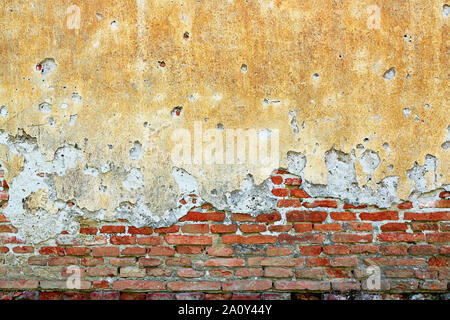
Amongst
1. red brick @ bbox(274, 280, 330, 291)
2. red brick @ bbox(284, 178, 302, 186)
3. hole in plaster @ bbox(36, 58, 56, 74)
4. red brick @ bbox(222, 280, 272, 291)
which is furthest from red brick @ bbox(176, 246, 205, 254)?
hole in plaster @ bbox(36, 58, 56, 74)

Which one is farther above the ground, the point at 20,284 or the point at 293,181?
the point at 293,181

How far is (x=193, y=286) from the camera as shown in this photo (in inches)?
91.2

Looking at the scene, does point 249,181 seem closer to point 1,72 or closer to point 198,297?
point 198,297

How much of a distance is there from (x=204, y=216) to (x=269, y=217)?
399 mm

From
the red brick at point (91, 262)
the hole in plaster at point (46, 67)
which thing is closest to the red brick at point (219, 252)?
the red brick at point (91, 262)

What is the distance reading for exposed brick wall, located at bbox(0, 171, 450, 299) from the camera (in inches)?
90.9

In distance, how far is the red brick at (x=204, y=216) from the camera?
231cm

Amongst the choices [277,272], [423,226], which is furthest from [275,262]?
[423,226]

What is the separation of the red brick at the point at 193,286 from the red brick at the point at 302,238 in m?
0.49

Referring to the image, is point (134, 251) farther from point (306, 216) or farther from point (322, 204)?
point (322, 204)

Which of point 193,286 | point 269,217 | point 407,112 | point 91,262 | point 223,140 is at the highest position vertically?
point 407,112

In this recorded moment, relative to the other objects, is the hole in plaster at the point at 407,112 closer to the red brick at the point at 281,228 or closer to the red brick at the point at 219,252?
the red brick at the point at 281,228

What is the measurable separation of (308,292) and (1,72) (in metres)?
2.31

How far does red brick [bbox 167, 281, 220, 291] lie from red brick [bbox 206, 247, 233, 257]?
0.58 ft
